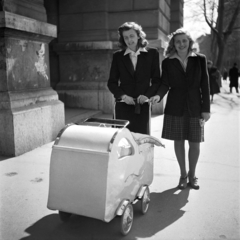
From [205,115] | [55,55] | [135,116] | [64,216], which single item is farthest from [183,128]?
[55,55]

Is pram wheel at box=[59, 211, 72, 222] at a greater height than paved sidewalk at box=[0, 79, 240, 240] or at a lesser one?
greater

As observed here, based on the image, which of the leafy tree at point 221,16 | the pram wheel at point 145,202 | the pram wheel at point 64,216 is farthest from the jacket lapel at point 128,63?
the leafy tree at point 221,16

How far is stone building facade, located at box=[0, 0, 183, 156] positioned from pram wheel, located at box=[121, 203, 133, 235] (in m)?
2.72

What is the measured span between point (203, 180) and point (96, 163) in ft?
6.61

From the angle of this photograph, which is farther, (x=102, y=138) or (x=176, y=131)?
(x=176, y=131)

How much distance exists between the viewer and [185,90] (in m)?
3.59

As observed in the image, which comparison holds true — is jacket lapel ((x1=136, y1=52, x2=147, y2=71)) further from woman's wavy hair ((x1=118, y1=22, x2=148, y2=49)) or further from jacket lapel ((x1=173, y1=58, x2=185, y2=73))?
jacket lapel ((x1=173, y1=58, x2=185, y2=73))

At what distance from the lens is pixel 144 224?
2.85 metres

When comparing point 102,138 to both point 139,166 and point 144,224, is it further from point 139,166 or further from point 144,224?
point 144,224

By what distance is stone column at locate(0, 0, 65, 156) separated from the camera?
15.6 ft

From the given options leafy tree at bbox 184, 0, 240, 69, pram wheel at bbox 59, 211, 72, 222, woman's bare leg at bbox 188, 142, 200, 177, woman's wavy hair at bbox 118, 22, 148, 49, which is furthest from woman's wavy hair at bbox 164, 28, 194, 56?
leafy tree at bbox 184, 0, 240, 69

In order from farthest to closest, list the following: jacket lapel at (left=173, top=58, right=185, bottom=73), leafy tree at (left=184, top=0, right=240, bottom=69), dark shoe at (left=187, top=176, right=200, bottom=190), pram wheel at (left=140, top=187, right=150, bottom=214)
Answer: leafy tree at (left=184, top=0, right=240, bottom=69) < dark shoe at (left=187, top=176, right=200, bottom=190) < jacket lapel at (left=173, top=58, right=185, bottom=73) < pram wheel at (left=140, top=187, right=150, bottom=214)

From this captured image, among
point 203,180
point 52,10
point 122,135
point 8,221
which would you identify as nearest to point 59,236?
point 8,221

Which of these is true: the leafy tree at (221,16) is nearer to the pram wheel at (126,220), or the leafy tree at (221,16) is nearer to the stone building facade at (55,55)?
the stone building facade at (55,55)
